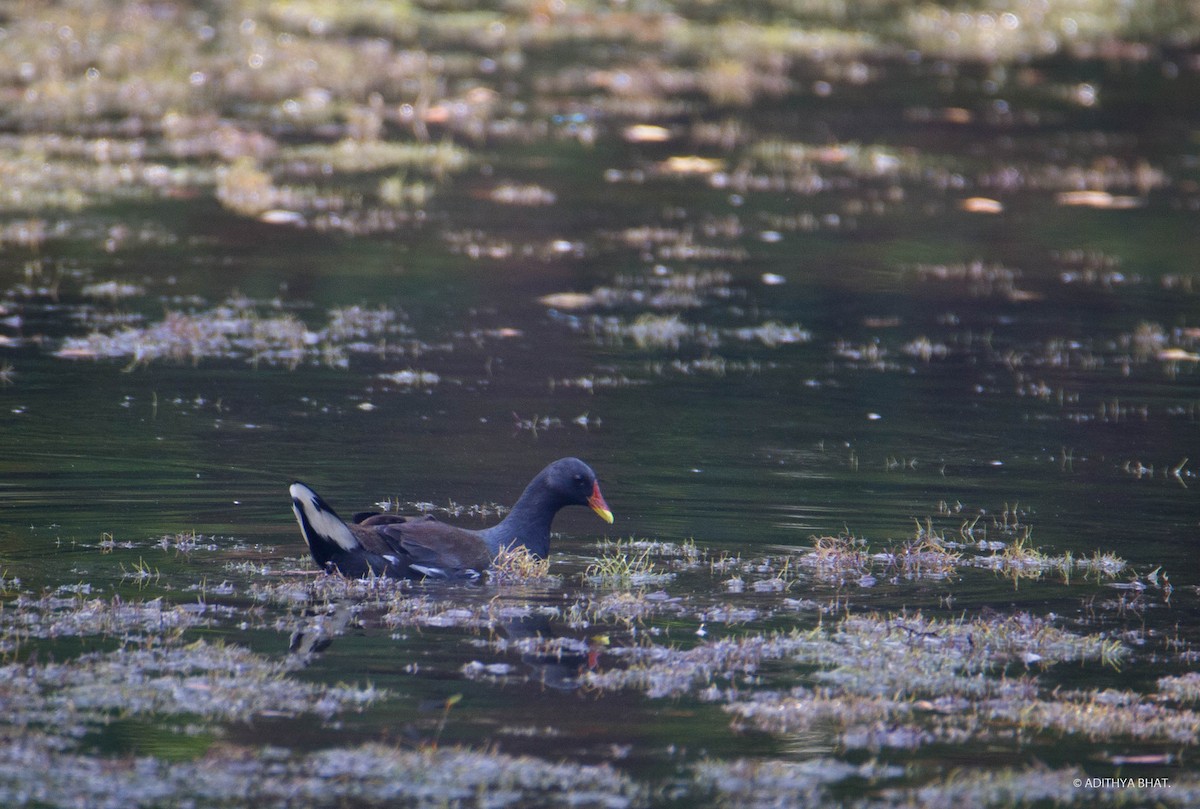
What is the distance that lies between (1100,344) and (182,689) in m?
11.6

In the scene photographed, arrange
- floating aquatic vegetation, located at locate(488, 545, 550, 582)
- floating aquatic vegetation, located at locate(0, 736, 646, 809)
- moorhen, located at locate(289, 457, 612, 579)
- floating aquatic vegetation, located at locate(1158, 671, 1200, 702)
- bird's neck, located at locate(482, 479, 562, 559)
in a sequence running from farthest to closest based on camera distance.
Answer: bird's neck, located at locate(482, 479, 562, 559) < floating aquatic vegetation, located at locate(488, 545, 550, 582) < moorhen, located at locate(289, 457, 612, 579) < floating aquatic vegetation, located at locate(1158, 671, 1200, 702) < floating aquatic vegetation, located at locate(0, 736, 646, 809)

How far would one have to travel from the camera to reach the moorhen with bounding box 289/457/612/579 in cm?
923

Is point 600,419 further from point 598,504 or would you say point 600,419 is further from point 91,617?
point 91,617

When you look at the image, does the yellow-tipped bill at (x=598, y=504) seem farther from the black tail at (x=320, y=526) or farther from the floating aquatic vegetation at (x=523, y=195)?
the floating aquatic vegetation at (x=523, y=195)

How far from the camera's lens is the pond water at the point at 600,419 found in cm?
721

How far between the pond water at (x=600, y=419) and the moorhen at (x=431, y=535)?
0.21 meters

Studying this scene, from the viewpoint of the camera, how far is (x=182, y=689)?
7414 mm

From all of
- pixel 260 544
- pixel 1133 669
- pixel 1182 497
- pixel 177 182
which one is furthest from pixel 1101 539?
pixel 177 182

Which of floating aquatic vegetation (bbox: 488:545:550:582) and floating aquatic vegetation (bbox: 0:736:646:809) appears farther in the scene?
floating aquatic vegetation (bbox: 488:545:550:582)

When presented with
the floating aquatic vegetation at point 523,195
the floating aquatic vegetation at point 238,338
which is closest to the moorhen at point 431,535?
the floating aquatic vegetation at point 238,338

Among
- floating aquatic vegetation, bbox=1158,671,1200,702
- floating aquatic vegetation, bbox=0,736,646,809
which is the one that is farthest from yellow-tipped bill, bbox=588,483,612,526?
floating aquatic vegetation, bbox=0,736,646,809

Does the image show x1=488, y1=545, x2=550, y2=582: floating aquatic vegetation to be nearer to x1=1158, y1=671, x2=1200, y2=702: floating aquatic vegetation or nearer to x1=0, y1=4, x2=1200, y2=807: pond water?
x1=0, y1=4, x2=1200, y2=807: pond water

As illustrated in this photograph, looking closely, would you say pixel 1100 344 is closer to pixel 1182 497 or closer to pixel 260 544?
pixel 1182 497

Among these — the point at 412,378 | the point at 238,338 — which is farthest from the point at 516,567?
the point at 238,338
